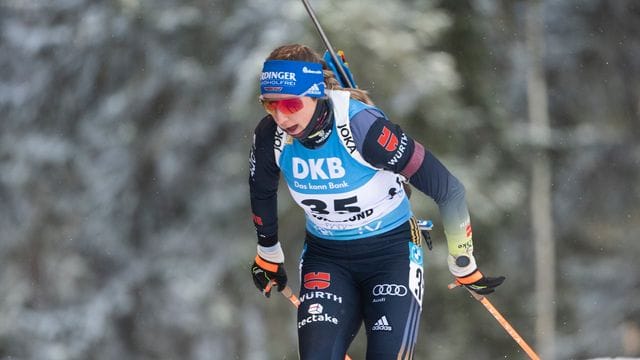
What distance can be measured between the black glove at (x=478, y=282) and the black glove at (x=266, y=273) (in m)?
0.81

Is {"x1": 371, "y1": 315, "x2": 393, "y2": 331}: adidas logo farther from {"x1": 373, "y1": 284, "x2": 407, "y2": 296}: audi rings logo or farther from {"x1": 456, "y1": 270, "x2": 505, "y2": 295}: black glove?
{"x1": 456, "y1": 270, "x2": 505, "y2": 295}: black glove

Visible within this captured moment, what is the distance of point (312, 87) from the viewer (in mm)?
3412

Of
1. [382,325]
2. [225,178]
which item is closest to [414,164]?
[382,325]

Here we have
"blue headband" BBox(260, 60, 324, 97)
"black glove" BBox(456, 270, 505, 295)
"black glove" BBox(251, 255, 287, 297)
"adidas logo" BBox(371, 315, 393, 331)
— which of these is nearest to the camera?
"blue headband" BBox(260, 60, 324, 97)

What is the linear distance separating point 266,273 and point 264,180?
1.93 ft

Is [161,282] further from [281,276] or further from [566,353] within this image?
[281,276]

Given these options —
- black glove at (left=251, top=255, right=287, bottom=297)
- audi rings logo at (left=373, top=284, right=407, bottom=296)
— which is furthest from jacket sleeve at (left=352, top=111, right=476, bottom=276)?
black glove at (left=251, top=255, right=287, bottom=297)

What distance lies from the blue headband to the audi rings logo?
80cm

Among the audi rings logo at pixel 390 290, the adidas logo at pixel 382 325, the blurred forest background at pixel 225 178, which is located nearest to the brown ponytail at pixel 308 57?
the audi rings logo at pixel 390 290

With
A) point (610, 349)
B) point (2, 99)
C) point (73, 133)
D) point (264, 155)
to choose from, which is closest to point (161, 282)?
point (73, 133)

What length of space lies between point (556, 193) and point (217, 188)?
12.1 ft

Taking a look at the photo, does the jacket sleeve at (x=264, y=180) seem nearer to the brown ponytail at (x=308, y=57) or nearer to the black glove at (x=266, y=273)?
the black glove at (x=266, y=273)

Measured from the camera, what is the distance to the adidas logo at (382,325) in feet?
11.6

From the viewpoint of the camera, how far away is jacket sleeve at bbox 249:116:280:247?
3627 millimetres
